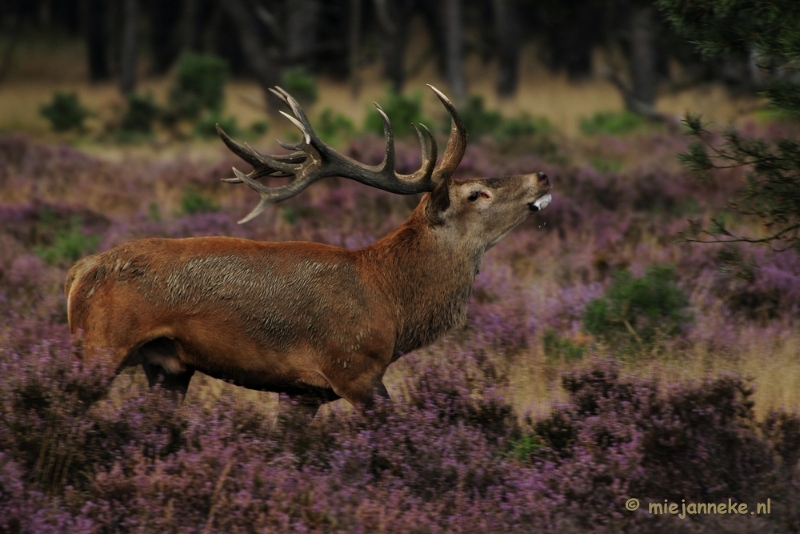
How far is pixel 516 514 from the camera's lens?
4.32 metres

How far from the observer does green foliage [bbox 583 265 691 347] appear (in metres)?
6.98

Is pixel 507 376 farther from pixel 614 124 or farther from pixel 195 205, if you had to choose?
pixel 614 124

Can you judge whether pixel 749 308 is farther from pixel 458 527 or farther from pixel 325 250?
pixel 458 527

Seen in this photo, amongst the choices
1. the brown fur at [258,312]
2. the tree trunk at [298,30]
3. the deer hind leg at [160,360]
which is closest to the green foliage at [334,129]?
the tree trunk at [298,30]

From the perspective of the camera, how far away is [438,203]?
568 centimetres

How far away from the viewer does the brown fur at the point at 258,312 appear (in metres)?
5.04

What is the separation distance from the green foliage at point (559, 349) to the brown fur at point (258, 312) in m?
1.36

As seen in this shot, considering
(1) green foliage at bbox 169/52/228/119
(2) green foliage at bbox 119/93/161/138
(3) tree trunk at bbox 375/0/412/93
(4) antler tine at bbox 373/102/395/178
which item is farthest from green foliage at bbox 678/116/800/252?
(3) tree trunk at bbox 375/0/412/93

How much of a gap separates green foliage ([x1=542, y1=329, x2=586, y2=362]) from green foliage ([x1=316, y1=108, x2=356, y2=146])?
10.2m

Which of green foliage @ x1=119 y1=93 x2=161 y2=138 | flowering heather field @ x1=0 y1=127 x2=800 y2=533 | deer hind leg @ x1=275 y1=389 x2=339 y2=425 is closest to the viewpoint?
flowering heather field @ x1=0 y1=127 x2=800 y2=533

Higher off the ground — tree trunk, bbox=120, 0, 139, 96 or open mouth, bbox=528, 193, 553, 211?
open mouth, bbox=528, 193, 553, 211

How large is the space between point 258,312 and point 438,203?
115 cm

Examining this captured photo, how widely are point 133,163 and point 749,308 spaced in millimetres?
9852

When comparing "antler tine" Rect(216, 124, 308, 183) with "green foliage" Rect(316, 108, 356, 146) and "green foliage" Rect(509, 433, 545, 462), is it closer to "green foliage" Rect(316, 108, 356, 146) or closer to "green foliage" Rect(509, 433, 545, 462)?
"green foliage" Rect(509, 433, 545, 462)
